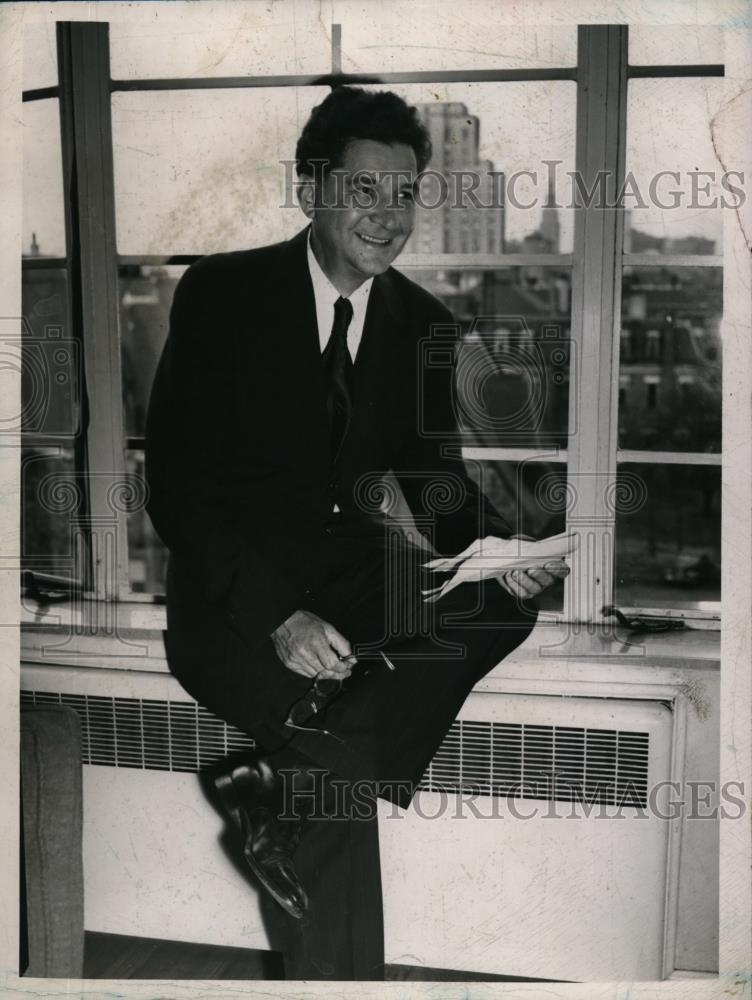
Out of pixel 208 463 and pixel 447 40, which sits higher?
pixel 447 40

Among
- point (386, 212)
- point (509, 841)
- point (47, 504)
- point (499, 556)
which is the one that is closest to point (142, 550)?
point (47, 504)

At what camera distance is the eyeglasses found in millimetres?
1756

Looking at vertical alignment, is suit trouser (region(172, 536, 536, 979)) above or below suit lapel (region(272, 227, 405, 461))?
below

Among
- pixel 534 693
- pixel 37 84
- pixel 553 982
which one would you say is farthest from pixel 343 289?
pixel 553 982

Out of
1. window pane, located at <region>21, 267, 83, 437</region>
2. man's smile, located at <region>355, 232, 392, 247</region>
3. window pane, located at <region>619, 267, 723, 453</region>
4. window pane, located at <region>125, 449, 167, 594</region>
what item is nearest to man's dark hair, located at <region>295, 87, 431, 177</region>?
man's smile, located at <region>355, 232, 392, 247</region>

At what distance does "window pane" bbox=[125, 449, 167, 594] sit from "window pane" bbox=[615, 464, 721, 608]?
34.7 inches

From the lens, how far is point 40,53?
5.79 feet

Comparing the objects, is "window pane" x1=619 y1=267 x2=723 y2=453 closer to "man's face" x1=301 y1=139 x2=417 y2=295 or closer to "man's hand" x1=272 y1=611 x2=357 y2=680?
"man's face" x1=301 y1=139 x2=417 y2=295

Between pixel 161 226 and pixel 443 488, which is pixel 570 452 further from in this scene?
pixel 161 226

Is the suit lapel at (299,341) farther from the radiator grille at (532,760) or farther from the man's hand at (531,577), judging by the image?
the radiator grille at (532,760)

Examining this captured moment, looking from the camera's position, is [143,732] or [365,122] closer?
[365,122]

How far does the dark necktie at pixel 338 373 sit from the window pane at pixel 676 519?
0.53 meters

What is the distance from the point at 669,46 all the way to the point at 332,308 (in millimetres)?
772

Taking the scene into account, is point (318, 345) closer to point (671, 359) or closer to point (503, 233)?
point (503, 233)
